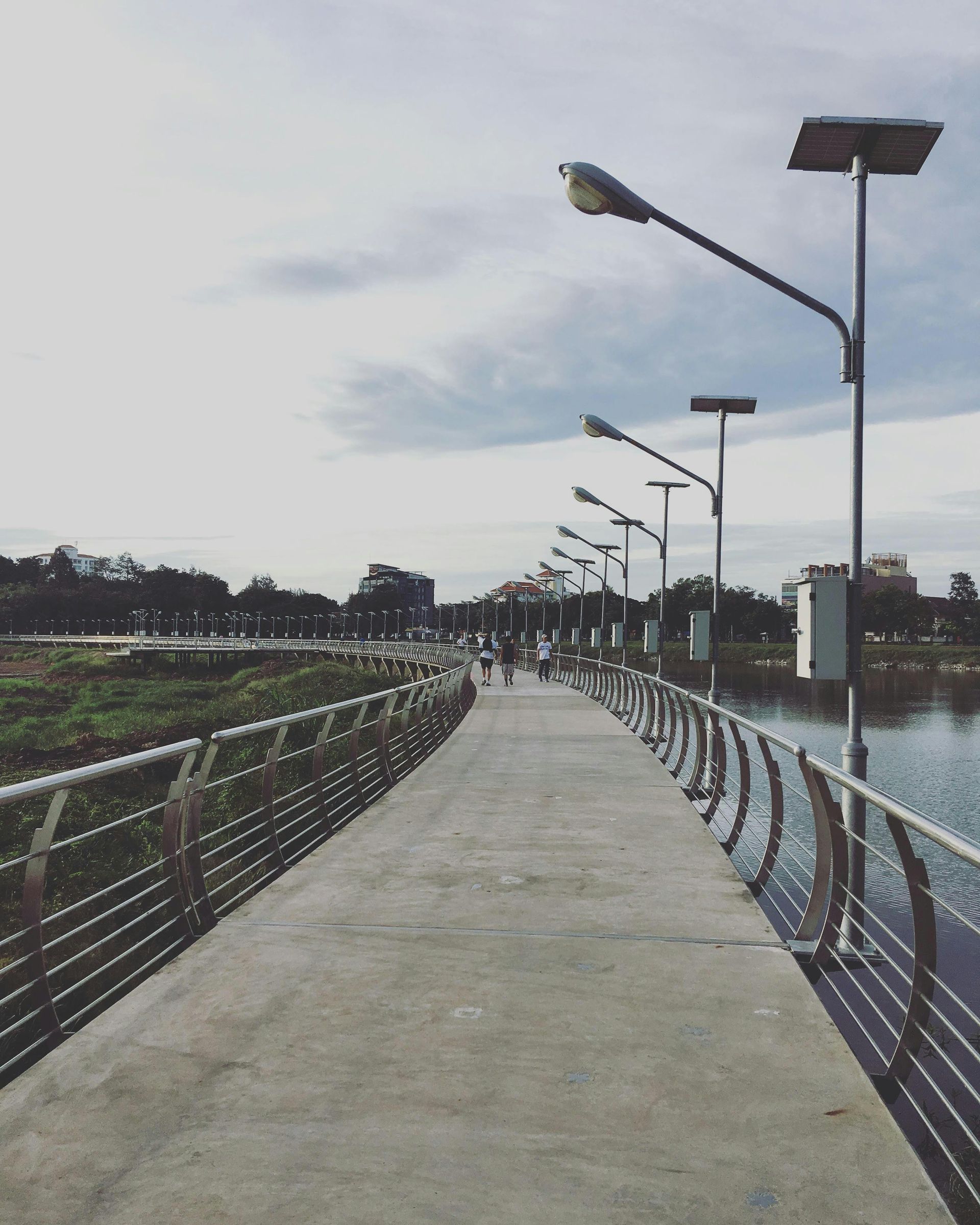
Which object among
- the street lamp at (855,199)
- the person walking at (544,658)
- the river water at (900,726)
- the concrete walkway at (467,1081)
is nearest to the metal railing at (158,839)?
the concrete walkway at (467,1081)

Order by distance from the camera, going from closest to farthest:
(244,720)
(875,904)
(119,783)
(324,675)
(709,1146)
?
(709,1146)
(875,904)
(119,783)
(244,720)
(324,675)

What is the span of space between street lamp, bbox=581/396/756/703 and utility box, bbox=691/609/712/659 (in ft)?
0.72

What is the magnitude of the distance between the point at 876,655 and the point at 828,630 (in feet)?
332

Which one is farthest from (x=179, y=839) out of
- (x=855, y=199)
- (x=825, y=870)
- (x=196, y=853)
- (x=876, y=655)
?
(x=876, y=655)

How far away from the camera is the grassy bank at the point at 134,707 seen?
3019 cm

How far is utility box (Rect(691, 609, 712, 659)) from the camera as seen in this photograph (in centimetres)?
1647

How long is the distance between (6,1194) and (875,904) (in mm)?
11988

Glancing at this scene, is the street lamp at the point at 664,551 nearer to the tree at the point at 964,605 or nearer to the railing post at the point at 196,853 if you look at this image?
the railing post at the point at 196,853

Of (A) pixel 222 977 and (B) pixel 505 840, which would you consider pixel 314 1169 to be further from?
(B) pixel 505 840

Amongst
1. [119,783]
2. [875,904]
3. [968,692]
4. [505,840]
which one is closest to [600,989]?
[505,840]

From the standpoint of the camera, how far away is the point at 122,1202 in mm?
2838

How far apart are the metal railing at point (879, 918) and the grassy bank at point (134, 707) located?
50.4 feet

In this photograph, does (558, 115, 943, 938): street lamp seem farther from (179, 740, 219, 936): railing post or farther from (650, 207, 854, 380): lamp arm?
(179, 740, 219, 936): railing post

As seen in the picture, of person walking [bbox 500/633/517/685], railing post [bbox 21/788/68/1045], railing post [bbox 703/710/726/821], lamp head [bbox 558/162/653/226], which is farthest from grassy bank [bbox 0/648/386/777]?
railing post [bbox 21/788/68/1045]
